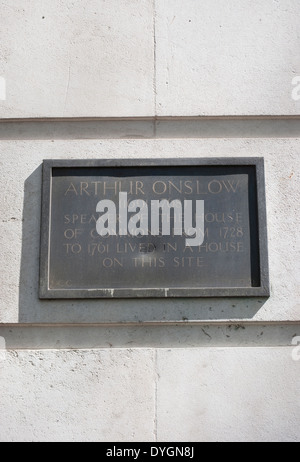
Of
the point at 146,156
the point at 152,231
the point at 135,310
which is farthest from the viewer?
the point at 146,156

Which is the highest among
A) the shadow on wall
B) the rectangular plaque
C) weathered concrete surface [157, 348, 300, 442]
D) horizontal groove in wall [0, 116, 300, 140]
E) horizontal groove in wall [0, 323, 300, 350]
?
horizontal groove in wall [0, 116, 300, 140]

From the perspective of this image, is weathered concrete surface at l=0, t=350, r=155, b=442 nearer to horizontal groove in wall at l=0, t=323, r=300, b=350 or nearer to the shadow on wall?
horizontal groove in wall at l=0, t=323, r=300, b=350

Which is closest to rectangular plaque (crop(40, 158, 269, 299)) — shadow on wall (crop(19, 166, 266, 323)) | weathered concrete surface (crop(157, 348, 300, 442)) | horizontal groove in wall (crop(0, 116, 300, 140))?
shadow on wall (crop(19, 166, 266, 323))

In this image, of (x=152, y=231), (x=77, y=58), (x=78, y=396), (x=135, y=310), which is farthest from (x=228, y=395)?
(x=77, y=58)

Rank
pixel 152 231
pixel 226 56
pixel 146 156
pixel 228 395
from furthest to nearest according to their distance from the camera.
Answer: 1. pixel 226 56
2. pixel 146 156
3. pixel 152 231
4. pixel 228 395

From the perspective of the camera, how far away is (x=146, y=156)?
16.5ft

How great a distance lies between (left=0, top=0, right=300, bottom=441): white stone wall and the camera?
465cm

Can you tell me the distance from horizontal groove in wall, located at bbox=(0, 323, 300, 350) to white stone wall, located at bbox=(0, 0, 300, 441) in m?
0.01

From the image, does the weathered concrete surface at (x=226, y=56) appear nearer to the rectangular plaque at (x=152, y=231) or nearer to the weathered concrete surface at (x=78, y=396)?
the rectangular plaque at (x=152, y=231)

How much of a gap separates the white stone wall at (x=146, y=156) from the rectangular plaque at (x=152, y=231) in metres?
0.12

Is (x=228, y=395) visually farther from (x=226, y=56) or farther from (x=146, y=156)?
(x=226, y=56)

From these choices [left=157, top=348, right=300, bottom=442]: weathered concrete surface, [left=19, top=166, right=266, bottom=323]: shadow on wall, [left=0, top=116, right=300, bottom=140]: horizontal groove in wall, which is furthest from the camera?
[left=0, top=116, right=300, bottom=140]: horizontal groove in wall

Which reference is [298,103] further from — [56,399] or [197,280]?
[56,399]

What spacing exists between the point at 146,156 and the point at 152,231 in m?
0.68
